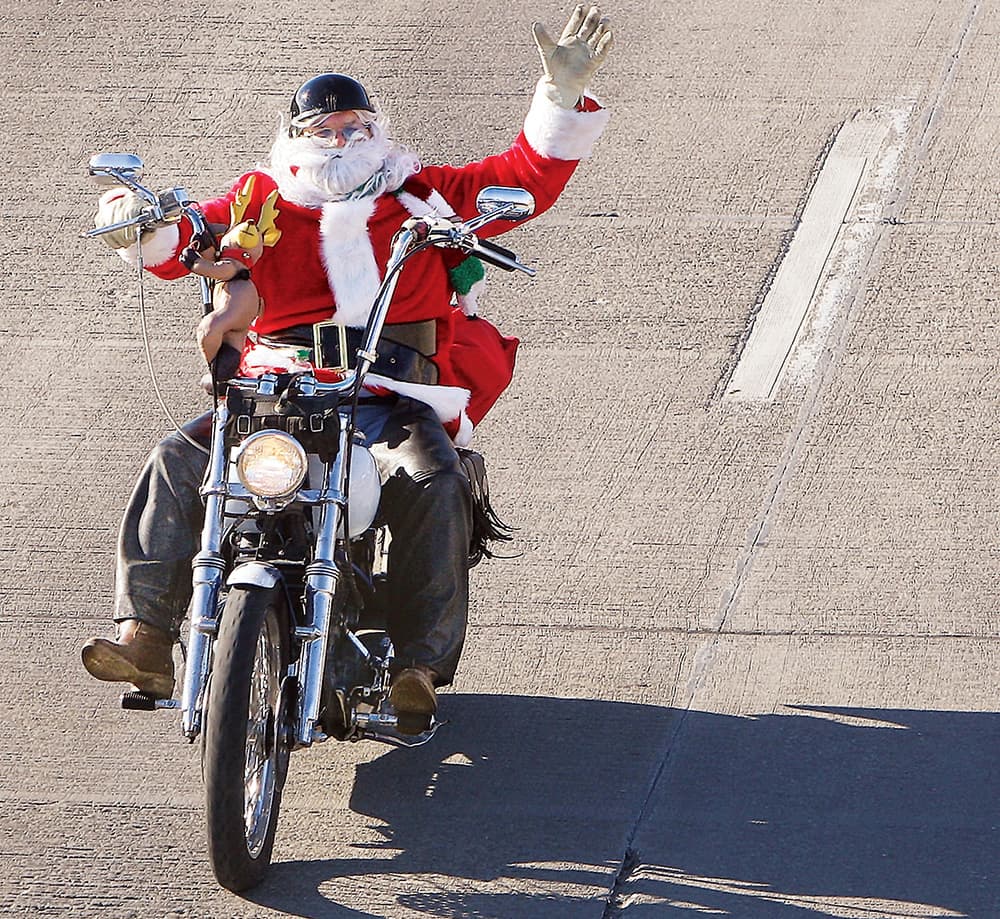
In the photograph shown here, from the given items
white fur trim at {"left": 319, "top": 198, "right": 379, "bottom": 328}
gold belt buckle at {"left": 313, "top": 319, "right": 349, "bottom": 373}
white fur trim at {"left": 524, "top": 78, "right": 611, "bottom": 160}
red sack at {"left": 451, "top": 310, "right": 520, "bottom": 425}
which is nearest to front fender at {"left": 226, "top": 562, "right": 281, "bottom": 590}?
gold belt buckle at {"left": 313, "top": 319, "right": 349, "bottom": 373}

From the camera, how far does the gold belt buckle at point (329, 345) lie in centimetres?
532

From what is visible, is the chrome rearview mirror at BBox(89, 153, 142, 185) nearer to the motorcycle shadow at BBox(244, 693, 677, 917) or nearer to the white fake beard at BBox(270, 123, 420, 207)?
the white fake beard at BBox(270, 123, 420, 207)

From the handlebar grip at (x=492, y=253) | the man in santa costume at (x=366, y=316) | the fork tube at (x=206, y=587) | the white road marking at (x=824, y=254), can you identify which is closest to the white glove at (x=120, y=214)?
the man in santa costume at (x=366, y=316)

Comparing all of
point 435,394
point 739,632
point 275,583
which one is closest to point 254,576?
point 275,583

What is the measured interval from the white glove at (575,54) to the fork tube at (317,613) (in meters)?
1.61

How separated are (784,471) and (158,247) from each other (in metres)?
2.46

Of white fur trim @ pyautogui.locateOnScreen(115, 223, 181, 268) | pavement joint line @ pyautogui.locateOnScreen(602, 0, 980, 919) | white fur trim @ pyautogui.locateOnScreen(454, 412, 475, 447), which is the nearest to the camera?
pavement joint line @ pyautogui.locateOnScreen(602, 0, 980, 919)

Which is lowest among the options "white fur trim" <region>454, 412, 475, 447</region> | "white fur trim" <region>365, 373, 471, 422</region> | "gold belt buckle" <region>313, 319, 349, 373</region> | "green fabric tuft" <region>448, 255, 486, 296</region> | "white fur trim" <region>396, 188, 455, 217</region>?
"white fur trim" <region>454, 412, 475, 447</region>

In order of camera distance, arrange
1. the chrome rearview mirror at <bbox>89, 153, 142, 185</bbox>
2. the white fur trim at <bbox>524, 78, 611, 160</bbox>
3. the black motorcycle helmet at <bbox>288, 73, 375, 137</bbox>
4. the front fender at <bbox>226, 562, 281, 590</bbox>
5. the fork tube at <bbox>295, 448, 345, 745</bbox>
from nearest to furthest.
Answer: the front fender at <bbox>226, 562, 281, 590</bbox> < the fork tube at <bbox>295, 448, 345, 745</bbox> < the chrome rearview mirror at <bbox>89, 153, 142, 185</bbox> < the black motorcycle helmet at <bbox>288, 73, 375, 137</bbox> < the white fur trim at <bbox>524, 78, 611, 160</bbox>

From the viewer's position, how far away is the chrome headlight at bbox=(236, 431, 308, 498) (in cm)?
454

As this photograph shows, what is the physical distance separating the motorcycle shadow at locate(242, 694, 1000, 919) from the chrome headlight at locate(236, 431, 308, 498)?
3.11 ft

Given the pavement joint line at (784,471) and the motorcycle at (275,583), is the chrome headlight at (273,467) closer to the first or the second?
the motorcycle at (275,583)

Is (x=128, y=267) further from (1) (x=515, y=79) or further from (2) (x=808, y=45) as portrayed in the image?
(2) (x=808, y=45)

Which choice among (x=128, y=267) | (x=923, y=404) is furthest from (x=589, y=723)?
(x=128, y=267)
